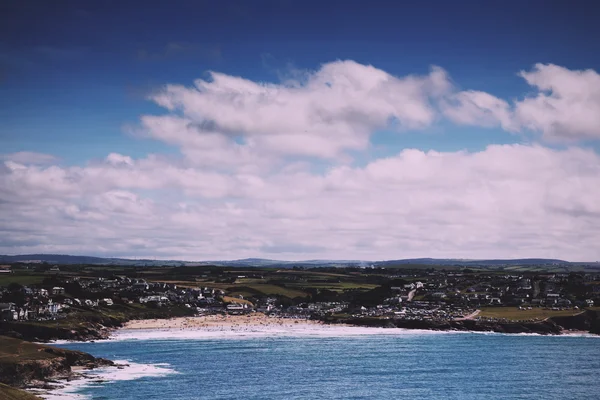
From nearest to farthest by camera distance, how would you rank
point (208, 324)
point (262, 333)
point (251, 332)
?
point (262, 333) → point (251, 332) → point (208, 324)

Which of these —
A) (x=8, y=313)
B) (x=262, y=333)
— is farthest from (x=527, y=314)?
(x=8, y=313)

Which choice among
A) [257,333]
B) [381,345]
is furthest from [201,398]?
[257,333]

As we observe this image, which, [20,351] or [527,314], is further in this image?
[527,314]

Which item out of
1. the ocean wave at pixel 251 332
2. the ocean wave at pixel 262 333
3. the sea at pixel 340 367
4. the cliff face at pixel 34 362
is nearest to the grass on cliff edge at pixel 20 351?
the cliff face at pixel 34 362

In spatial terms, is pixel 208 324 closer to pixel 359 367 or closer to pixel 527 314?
pixel 359 367

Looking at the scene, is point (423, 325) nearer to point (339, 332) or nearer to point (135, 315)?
point (339, 332)

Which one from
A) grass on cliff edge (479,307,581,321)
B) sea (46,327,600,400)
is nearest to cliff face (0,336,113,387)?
sea (46,327,600,400)

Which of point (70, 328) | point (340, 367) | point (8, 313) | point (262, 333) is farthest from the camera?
point (262, 333)
